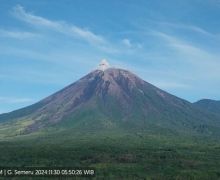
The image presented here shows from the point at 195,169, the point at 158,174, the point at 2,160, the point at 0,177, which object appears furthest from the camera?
the point at 2,160

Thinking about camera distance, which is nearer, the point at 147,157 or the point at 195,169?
the point at 195,169

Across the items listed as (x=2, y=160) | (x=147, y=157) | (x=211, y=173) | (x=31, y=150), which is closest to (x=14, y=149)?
(x=31, y=150)

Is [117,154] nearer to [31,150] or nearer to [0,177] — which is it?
[31,150]

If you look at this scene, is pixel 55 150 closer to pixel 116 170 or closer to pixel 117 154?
pixel 117 154

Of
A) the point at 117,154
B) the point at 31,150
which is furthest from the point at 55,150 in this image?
the point at 117,154

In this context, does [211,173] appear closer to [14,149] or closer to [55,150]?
[55,150]

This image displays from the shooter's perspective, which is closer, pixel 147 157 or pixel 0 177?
pixel 0 177

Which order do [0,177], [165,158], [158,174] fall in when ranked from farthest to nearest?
[165,158] < [158,174] < [0,177]

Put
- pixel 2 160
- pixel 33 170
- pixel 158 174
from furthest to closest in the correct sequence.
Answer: pixel 2 160 < pixel 158 174 < pixel 33 170

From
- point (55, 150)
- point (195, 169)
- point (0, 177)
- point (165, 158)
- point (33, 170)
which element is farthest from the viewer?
point (55, 150)
